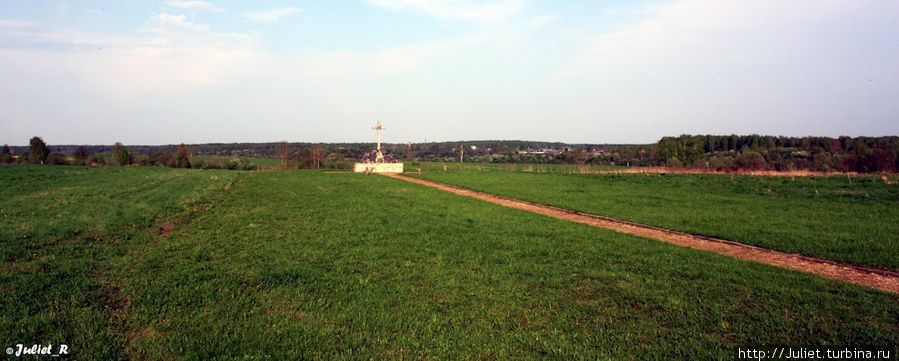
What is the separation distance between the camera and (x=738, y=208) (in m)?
19.4

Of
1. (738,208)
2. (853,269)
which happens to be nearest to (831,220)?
(738,208)

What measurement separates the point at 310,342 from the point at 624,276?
5.57 metres

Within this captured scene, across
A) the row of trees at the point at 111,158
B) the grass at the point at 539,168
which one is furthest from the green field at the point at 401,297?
the row of trees at the point at 111,158

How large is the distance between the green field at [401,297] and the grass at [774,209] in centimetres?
324

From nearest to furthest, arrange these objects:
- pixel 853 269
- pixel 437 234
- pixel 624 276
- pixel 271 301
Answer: pixel 271 301 < pixel 624 276 < pixel 853 269 < pixel 437 234

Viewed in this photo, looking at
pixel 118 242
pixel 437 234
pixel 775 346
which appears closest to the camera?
pixel 775 346

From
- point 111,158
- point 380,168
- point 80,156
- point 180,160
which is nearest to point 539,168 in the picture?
point 380,168

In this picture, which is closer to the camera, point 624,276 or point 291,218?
point 624,276

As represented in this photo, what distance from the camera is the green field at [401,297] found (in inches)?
219

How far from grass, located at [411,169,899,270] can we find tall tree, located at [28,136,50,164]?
241 feet

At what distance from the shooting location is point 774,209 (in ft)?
61.9

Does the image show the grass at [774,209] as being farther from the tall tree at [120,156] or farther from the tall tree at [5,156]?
the tall tree at [5,156]

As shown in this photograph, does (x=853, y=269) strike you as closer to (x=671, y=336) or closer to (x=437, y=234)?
(x=671, y=336)

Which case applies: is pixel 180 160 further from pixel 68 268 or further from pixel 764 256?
pixel 764 256
